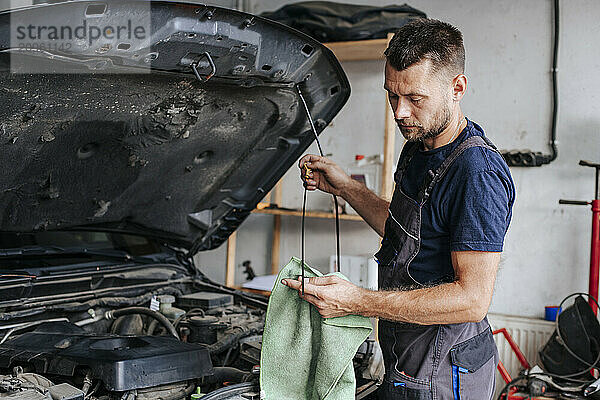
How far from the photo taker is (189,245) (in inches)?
98.0

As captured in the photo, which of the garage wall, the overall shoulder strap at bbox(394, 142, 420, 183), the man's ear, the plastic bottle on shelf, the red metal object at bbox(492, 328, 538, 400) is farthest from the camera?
the plastic bottle on shelf

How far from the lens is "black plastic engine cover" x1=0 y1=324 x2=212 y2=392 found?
1455mm

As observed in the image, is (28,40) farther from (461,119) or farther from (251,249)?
(251,249)

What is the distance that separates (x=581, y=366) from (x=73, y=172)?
236cm

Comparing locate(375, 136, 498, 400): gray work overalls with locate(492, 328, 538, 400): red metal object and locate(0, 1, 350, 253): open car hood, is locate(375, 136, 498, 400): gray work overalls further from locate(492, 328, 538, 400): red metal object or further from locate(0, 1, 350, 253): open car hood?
locate(492, 328, 538, 400): red metal object

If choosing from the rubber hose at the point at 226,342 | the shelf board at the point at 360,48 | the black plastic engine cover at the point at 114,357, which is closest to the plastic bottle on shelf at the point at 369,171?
the shelf board at the point at 360,48

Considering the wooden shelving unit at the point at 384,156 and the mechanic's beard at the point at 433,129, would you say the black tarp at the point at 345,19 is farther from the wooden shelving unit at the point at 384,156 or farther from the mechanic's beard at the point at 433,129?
the mechanic's beard at the point at 433,129

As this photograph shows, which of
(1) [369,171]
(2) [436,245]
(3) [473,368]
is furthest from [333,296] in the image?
(1) [369,171]

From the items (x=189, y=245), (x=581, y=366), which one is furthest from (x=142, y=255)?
(x=581, y=366)

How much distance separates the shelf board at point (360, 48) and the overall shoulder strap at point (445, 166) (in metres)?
1.83

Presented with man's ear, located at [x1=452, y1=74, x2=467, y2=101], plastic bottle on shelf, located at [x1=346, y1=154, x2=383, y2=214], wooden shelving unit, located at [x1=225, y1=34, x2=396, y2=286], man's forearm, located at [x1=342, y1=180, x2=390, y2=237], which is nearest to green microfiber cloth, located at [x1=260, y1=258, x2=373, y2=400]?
man's forearm, located at [x1=342, y1=180, x2=390, y2=237]

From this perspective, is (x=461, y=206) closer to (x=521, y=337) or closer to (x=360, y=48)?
(x=360, y=48)

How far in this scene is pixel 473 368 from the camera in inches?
59.2

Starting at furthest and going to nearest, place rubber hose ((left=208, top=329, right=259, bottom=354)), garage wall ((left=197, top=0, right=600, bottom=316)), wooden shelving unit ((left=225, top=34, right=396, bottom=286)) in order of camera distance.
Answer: garage wall ((left=197, top=0, right=600, bottom=316))
wooden shelving unit ((left=225, top=34, right=396, bottom=286))
rubber hose ((left=208, top=329, right=259, bottom=354))
